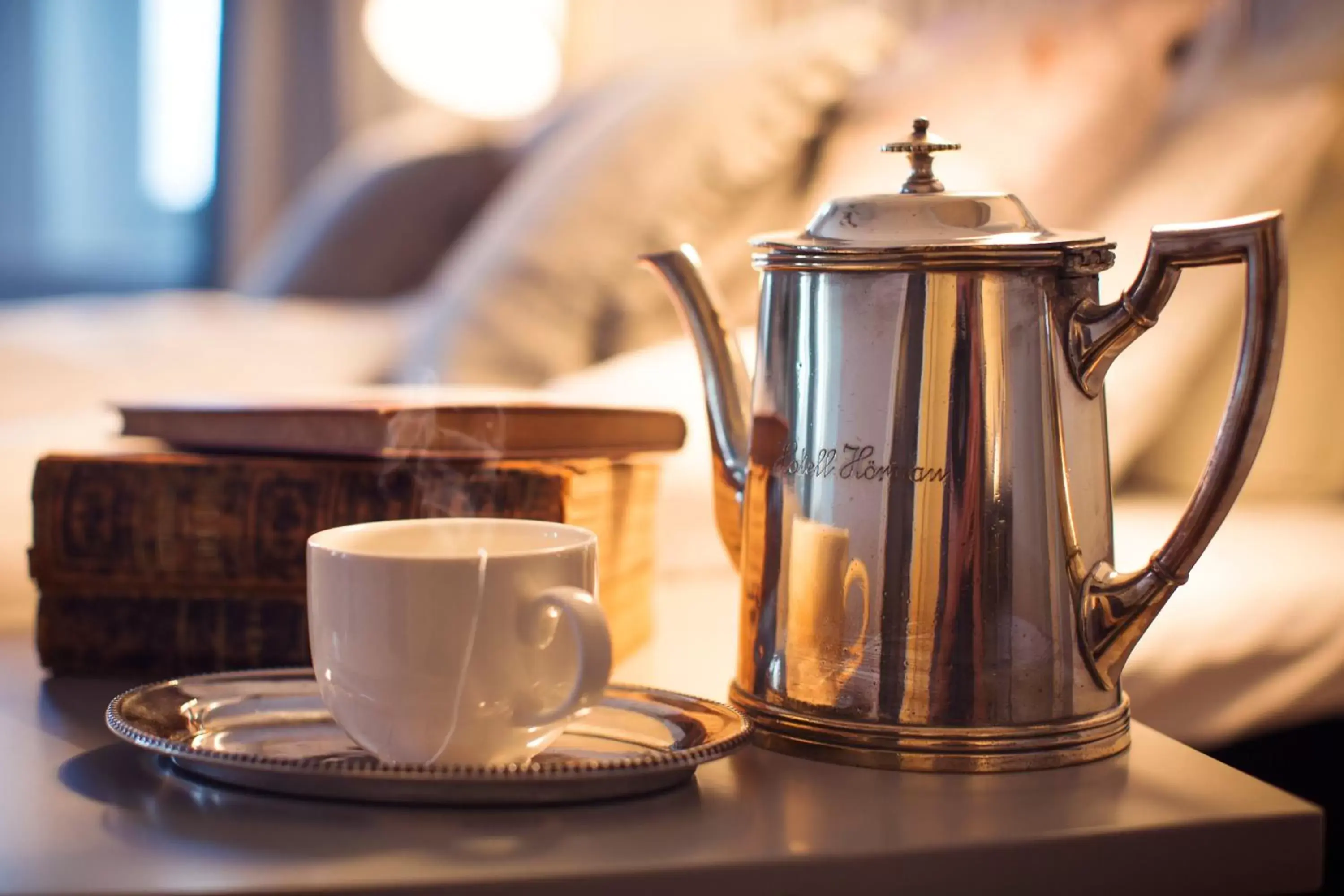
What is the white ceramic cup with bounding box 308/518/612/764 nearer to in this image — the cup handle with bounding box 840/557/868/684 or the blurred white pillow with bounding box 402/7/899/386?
the cup handle with bounding box 840/557/868/684

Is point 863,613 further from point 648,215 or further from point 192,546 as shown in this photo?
point 648,215

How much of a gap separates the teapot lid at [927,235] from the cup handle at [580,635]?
145 mm

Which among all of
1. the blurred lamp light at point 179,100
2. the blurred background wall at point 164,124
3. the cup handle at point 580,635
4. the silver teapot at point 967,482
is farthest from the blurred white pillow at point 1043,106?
the blurred lamp light at point 179,100

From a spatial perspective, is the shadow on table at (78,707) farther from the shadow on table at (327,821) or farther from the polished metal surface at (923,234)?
the polished metal surface at (923,234)

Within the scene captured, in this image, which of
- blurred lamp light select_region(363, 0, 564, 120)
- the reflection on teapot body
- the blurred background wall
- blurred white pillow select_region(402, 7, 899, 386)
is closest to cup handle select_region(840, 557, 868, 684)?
the reflection on teapot body

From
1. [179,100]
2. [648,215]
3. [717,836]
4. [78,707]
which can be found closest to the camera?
[717,836]

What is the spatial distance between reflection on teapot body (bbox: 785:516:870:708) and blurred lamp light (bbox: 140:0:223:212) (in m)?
2.93

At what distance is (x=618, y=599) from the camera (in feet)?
2.09

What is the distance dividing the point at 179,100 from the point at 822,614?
3035 millimetres

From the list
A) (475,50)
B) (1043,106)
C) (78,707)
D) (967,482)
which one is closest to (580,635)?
(967,482)

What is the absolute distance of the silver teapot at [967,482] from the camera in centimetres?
46

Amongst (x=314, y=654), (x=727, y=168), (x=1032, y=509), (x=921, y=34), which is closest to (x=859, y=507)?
(x=1032, y=509)

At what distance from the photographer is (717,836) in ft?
1.30

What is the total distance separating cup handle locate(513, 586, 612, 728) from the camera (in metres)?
0.41
